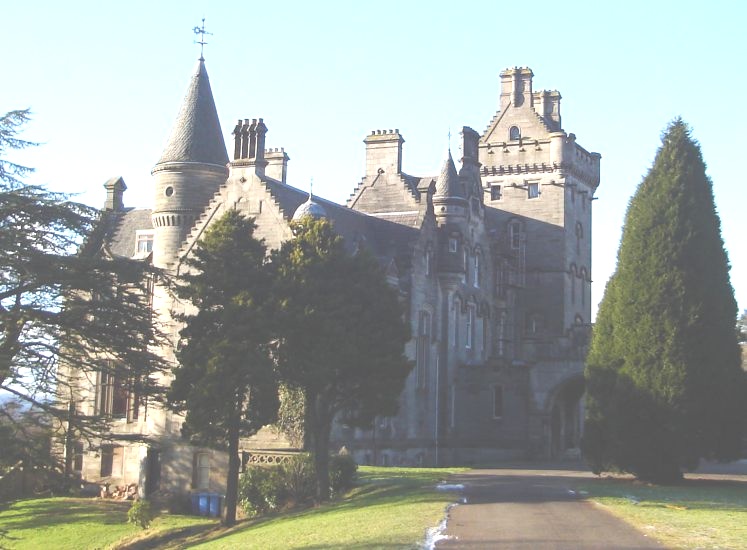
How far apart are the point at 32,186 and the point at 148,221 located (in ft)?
101

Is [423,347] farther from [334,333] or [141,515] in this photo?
[334,333]

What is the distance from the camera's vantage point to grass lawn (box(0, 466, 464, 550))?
72.1 feet

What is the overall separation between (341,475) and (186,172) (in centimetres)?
1864

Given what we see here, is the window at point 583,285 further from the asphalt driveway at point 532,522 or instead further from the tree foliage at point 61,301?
the tree foliage at point 61,301

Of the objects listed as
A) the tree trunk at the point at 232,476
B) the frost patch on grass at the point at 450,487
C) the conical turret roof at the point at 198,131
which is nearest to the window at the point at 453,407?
the conical turret roof at the point at 198,131

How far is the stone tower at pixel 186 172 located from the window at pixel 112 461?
26.9 ft

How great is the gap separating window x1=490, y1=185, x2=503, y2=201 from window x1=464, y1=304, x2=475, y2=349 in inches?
504

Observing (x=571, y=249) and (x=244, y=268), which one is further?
(x=571, y=249)

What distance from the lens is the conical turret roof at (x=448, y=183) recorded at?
52.2 m

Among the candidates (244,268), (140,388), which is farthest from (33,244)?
(244,268)

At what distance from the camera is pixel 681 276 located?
31.5 metres

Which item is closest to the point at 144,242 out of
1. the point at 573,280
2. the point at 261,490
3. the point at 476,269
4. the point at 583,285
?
the point at 476,269

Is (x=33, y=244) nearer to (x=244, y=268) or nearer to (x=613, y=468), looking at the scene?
(x=244, y=268)

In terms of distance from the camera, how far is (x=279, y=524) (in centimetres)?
2733
